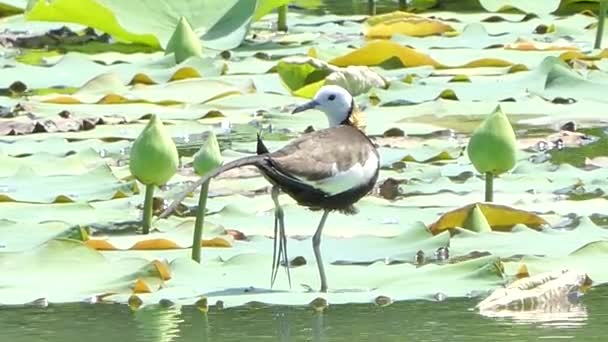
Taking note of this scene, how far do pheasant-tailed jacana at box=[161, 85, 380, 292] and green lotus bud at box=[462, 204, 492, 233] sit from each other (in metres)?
0.34

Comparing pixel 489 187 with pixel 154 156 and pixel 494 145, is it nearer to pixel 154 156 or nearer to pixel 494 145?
pixel 494 145

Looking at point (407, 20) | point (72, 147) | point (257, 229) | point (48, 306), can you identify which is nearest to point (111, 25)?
point (407, 20)

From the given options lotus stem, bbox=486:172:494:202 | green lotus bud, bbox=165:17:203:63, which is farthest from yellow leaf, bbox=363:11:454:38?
lotus stem, bbox=486:172:494:202

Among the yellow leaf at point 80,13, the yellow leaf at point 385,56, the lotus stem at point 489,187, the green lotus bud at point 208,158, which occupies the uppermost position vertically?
the green lotus bud at point 208,158

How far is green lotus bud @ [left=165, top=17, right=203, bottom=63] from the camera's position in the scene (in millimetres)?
7211

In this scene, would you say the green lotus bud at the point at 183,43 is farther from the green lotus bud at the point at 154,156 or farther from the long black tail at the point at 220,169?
the long black tail at the point at 220,169

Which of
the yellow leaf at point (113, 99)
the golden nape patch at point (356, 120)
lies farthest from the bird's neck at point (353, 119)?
the yellow leaf at point (113, 99)

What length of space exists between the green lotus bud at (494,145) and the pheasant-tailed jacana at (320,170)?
0.51 meters

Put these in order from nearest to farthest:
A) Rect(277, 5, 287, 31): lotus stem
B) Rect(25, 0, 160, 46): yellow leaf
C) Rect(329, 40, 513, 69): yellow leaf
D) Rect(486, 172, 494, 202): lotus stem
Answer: Rect(486, 172, 494, 202): lotus stem < Rect(329, 40, 513, 69): yellow leaf < Rect(25, 0, 160, 46): yellow leaf < Rect(277, 5, 287, 31): lotus stem

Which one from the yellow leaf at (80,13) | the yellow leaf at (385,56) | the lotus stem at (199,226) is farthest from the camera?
the yellow leaf at (80,13)

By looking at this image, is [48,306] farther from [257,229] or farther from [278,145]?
[278,145]

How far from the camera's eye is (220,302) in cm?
372

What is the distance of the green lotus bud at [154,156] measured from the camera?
4.41 meters

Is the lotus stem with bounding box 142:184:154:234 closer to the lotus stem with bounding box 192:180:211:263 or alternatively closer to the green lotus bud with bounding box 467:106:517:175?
the lotus stem with bounding box 192:180:211:263
